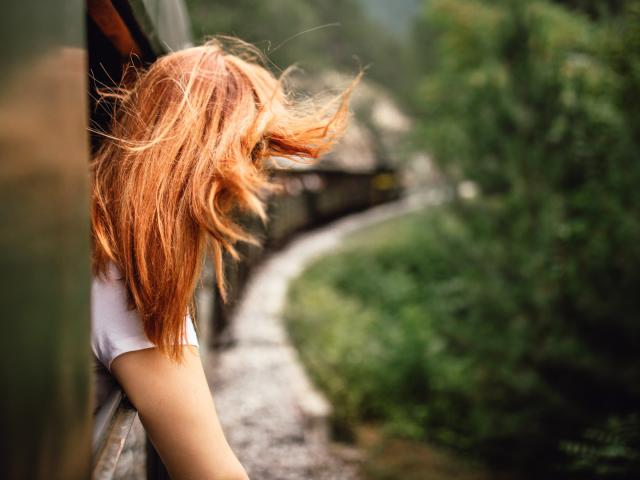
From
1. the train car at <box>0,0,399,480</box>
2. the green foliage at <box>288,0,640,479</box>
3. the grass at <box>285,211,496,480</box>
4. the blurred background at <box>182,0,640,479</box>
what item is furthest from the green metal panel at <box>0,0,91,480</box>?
the grass at <box>285,211,496,480</box>

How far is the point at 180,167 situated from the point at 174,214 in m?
0.12

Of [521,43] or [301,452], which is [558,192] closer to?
[521,43]

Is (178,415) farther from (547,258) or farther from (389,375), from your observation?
(389,375)

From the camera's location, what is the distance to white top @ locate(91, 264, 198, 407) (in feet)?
3.75

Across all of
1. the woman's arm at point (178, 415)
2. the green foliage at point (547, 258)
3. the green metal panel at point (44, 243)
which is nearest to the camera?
the green metal panel at point (44, 243)

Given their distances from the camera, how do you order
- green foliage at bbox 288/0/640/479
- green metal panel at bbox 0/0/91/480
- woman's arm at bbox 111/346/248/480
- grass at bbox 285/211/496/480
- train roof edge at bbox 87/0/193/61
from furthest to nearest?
grass at bbox 285/211/496/480 → green foliage at bbox 288/0/640/479 → train roof edge at bbox 87/0/193/61 → woman's arm at bbox 111/346/248/480 → green metal panel at bbox 0/0/91/480

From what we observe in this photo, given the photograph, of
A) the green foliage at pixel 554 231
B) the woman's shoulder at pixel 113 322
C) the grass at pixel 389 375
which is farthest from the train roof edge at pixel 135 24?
the grass at pixel 389 375

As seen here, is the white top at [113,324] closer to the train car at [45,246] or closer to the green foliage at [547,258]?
the train car at [45,246]

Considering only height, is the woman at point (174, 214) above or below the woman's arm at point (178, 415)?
above

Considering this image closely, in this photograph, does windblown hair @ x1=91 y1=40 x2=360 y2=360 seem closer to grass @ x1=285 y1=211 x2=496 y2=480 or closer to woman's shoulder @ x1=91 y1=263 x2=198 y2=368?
woman's shoulder @ x1=91 y1=263 x2=198 y2=368

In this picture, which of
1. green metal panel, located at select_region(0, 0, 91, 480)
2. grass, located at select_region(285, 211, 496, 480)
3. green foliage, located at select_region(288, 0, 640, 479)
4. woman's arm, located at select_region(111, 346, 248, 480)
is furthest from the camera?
grass, located at select_region(285, 211, 496, 480)

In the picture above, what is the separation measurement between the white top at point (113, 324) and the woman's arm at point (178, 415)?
0.02 m

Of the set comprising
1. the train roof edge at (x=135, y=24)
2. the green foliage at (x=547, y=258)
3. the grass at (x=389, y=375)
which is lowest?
the grass at (x=389, y=375)

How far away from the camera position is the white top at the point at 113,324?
1.14m
